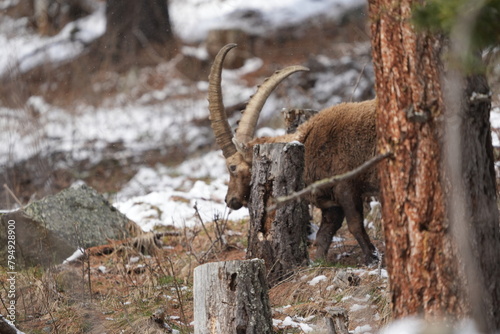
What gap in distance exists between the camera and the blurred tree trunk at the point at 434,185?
316cm

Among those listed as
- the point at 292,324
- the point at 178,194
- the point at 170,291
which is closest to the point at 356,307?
the point at 292,324

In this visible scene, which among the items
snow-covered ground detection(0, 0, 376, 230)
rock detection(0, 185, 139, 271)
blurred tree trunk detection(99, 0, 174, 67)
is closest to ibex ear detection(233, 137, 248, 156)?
rock detection(0, 185, 139, 271)

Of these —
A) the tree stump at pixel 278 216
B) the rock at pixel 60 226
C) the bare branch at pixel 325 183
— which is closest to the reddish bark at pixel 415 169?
the bare branch at pixel 325 183

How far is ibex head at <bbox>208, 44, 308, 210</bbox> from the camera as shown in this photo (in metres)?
7.05

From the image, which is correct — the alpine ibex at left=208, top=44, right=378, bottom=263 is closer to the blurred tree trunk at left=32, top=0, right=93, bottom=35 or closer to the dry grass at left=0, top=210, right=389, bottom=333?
the dry grass at left=0, top=210, right=389, bottom=333

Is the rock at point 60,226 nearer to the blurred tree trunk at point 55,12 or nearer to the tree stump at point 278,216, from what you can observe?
the tree stump at point 278,216

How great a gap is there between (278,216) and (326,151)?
1.06 metres

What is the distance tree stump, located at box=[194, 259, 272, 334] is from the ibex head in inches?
103

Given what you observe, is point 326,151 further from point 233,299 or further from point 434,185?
point 434,185

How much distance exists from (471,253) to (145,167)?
36.5ft

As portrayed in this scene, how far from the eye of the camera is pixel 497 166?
7883 millimetres

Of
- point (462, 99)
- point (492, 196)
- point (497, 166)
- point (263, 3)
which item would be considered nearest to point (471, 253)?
point (492, 196)

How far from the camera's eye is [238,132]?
7.32 meters

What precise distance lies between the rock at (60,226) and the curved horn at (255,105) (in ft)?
5.35
